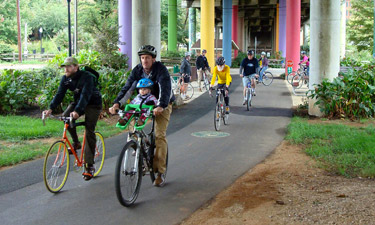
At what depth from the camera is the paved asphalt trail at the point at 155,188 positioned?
5.89m

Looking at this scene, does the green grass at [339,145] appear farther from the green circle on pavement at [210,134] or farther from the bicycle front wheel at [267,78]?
the bicycle front wheel at [267,78]

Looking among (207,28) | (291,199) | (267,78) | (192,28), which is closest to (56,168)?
(291,199)

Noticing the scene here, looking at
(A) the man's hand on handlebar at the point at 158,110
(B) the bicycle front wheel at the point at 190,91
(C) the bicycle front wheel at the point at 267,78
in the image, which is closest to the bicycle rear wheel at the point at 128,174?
(A) the man's hand on handlebar at the point at 158,110

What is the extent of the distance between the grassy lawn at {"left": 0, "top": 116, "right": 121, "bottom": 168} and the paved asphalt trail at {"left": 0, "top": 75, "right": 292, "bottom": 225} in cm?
59

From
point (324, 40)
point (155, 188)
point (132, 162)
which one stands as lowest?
point (155, 188)

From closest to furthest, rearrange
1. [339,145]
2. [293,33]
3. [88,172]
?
[88,172]
[339,145]
[293,33]

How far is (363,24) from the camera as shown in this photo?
176ft

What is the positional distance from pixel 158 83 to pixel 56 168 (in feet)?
Answer: 5.99

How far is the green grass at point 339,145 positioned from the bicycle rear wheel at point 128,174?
136 inches

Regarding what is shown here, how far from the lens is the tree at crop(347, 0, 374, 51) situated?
176ft

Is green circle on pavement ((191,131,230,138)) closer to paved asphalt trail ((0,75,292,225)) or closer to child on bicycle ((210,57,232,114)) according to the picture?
paved asphalt trail ((0,75,292,225))

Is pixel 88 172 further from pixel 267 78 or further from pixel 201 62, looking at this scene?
pixel 267 78

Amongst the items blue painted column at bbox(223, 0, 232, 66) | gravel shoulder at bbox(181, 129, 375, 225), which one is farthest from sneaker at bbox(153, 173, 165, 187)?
blue painted column at bbox(223, 0, 232, 66)

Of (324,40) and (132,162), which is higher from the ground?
(324,40)
